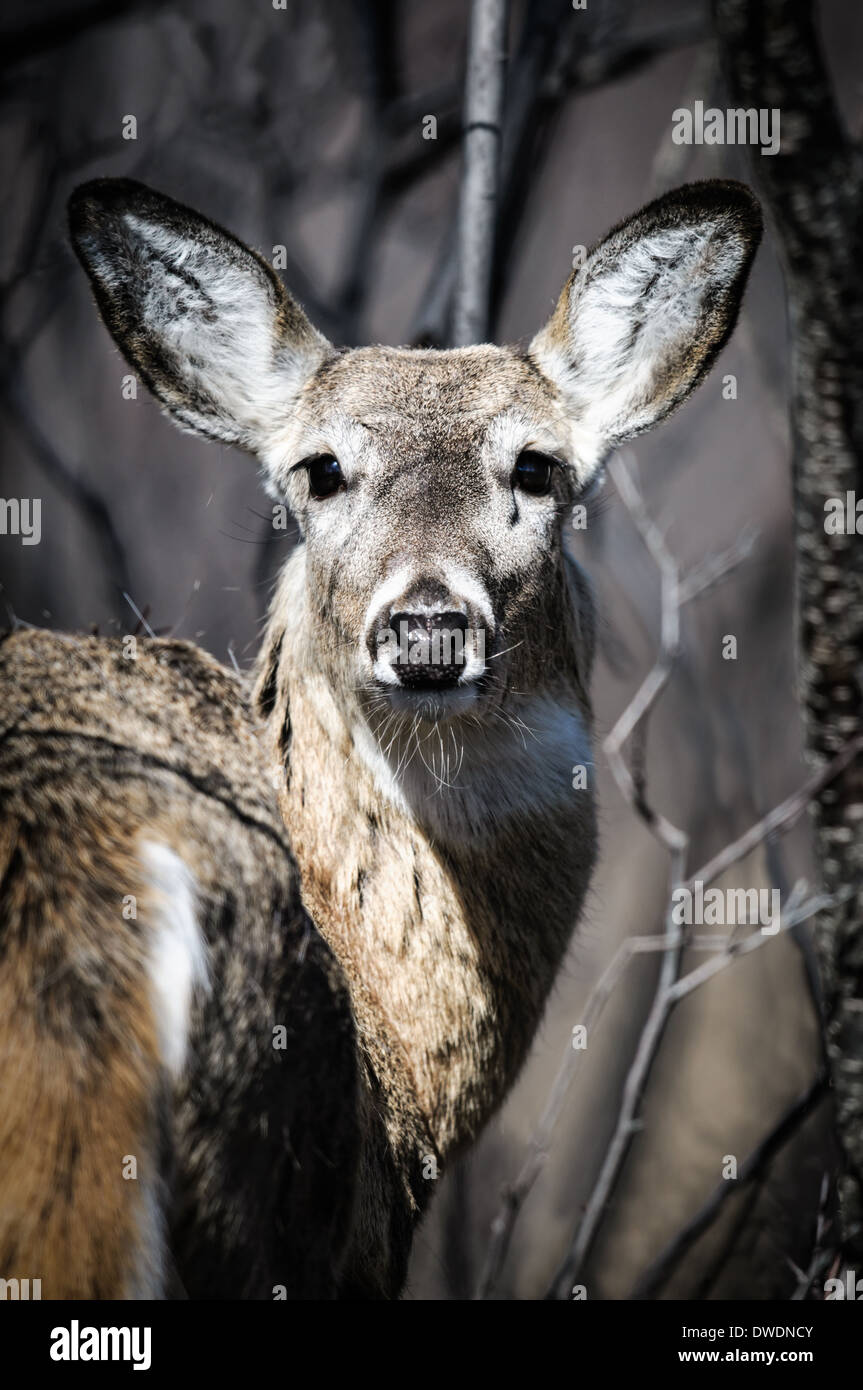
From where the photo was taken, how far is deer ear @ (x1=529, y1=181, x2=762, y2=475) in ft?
10.6

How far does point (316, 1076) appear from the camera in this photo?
2.36 m

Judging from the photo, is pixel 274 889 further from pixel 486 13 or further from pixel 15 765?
pixel 486 13

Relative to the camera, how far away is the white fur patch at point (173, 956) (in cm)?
208

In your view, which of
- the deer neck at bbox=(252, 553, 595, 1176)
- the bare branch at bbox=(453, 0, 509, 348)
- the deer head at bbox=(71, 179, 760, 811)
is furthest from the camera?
the bare branch at bbox=(453, 0, 509, 348)

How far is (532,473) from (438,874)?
0.93 m

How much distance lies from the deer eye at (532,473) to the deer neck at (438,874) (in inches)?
18.9

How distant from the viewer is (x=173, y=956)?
6.89ft

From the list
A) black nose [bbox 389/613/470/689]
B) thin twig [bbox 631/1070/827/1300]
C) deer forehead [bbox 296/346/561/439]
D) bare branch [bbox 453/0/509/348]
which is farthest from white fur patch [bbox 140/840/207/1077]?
bare branch [bbox 453/0/509/348]

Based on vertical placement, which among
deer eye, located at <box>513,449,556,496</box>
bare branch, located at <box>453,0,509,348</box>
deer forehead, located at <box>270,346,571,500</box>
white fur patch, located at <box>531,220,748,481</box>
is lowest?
deer eye, located at <box>513,449,556,496</box>

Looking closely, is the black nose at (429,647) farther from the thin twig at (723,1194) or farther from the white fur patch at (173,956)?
the thin twig at (723,1194)

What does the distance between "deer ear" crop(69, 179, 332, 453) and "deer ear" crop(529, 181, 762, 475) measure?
2.04 feet

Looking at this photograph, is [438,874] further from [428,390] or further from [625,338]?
[625,338]

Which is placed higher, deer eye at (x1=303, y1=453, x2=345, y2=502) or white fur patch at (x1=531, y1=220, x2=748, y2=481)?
white fur patch at (x1=531, y1=220, x2=748, y2=481)

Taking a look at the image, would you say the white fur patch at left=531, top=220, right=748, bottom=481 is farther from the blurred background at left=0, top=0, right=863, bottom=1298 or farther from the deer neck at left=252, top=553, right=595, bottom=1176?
the blurred background at left=0, top=0, right=863, bottom=1298
